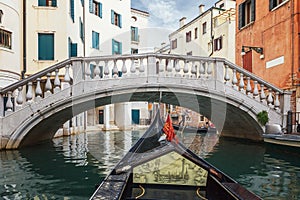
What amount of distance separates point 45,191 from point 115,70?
2.63 m

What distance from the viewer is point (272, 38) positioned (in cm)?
775

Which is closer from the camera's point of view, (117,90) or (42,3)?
(117,90)

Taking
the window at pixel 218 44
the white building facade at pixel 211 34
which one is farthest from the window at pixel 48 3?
the window at pixel 218 44

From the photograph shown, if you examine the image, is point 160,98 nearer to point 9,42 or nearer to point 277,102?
point 277,102

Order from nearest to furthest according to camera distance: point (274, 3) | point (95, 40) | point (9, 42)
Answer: point (9, 42), point (274, 3), point (95, 40)

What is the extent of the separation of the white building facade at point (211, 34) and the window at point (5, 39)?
974 cm

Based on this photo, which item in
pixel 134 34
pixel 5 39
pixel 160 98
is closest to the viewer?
pixel 160 98

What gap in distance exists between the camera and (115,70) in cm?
515

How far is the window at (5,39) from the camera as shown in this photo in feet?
23.0

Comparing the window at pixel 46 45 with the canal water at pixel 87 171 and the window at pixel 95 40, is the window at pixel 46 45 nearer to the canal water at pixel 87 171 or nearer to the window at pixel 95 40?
the canal water at pixel 87 171

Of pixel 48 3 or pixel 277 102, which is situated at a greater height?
pixel 48 3

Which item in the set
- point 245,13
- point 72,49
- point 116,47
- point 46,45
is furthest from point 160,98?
point 116,47

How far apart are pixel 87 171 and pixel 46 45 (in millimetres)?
6039

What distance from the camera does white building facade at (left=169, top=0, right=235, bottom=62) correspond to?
542 inches
